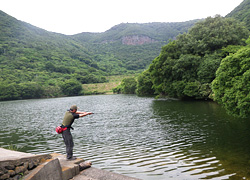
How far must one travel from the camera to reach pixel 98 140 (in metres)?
14.5

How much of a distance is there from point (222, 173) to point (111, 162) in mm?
4912

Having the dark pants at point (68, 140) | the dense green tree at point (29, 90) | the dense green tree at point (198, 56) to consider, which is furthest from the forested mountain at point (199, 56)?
the dense green tree at point (29, 90)

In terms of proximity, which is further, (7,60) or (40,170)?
(7,60)

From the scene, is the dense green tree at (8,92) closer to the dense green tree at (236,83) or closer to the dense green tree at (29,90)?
the dense green tree at (29,90)

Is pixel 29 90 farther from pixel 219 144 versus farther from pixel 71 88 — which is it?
pixel 219 144

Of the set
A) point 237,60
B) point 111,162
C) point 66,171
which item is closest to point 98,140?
point 111,162

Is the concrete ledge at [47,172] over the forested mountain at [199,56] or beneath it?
beneath

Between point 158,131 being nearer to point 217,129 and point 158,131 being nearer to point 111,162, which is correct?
point 217,129

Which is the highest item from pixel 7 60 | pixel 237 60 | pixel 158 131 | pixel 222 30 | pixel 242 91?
pixel 7 60

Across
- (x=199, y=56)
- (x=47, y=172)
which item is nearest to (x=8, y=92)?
(x=199, y=56)

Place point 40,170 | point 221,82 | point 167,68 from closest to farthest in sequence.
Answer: point 40,170
point 221,82
point 167,68

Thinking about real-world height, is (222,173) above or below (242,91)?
below

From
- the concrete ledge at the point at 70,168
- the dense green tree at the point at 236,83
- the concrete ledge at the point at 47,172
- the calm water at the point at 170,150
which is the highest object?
the dense green tree at the point at 236,83

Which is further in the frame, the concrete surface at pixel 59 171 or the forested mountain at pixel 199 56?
the forested mountain at pixel 199 56
